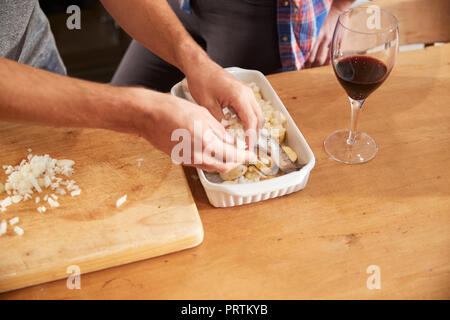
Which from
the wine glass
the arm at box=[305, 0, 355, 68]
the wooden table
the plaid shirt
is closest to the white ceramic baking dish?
the wooden table

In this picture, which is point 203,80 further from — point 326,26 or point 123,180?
point 326,26

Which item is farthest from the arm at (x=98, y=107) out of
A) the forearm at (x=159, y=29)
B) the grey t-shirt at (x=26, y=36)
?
the grey t-shirt at (x=26, y=36)

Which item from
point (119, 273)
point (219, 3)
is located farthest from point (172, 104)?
point (219, 3)

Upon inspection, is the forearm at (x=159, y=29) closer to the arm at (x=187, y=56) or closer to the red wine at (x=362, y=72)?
the arm at (x=187, y=56)

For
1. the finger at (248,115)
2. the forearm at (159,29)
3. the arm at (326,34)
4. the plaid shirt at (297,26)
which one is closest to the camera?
the finger at (248,115)

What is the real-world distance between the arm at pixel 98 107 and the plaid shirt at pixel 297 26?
0.74 meters

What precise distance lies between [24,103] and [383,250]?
0.77 meters

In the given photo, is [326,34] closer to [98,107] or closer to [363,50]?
[363,50]

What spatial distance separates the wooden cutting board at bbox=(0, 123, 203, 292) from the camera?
777 millimetres

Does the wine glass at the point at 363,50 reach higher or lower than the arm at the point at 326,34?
higher

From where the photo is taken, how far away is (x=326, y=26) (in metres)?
1.55

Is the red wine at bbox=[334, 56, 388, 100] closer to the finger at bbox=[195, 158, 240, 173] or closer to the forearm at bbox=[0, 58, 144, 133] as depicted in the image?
the finger at bbox=[195, 158, 240, 173]

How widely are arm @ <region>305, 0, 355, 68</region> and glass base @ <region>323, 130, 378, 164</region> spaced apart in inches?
24.2

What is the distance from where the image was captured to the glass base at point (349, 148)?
98 cm
